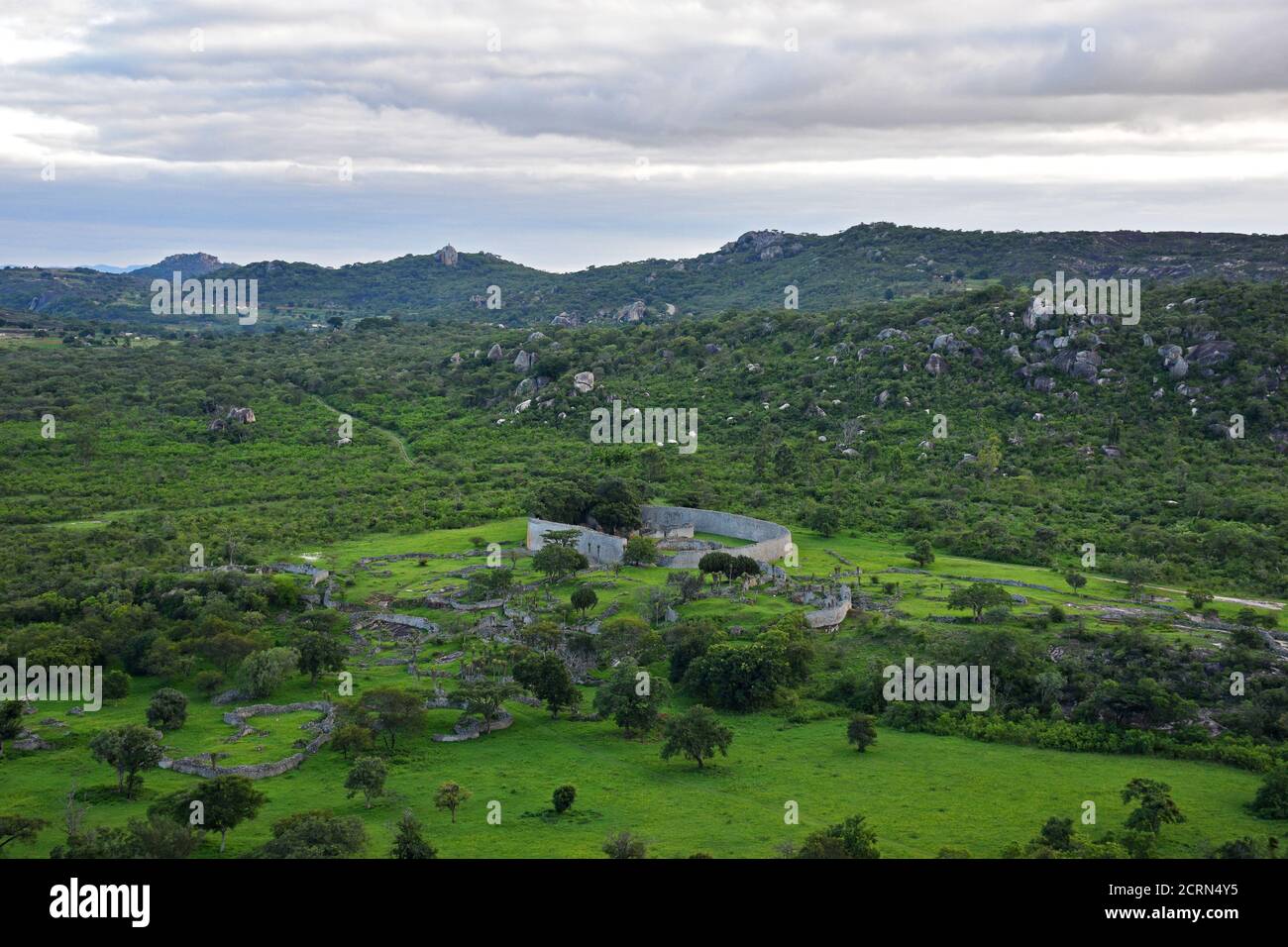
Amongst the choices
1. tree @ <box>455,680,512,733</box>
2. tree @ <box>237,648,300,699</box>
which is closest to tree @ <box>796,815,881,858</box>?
tree @ <box>455,680,512,733</box>

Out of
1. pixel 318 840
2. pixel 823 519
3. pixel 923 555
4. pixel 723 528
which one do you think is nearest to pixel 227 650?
pixel 318 840

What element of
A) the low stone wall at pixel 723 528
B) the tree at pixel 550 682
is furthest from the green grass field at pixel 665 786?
the low stone wall at pixel 723 528

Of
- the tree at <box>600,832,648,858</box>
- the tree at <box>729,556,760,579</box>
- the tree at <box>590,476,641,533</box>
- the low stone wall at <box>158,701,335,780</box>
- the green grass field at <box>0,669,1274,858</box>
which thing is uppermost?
the tree at <box>590,476,641,533</box>

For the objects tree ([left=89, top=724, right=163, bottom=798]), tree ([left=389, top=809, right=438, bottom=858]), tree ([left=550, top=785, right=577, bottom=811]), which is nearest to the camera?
tree ([left=389, top=809, right=438, bottom=858])

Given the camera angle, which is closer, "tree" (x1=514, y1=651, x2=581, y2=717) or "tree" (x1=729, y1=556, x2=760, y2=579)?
"tree" (x1=514, y1=651, x2=581, y2=717)

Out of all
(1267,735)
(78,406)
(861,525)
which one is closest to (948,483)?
(861,525)

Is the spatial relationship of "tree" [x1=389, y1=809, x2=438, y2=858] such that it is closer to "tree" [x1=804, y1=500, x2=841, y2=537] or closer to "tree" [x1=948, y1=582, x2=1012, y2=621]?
"tree" [x1=948, y1=582, x2=1012, y2=621]

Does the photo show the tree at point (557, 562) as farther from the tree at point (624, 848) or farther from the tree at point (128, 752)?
the tree at point (624, 848)

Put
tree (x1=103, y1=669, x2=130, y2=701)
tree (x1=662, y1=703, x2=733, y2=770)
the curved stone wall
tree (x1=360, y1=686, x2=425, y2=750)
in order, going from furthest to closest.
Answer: the curved stone wall < tree (x1=103, y1=669, x2=130, y2=701) < tree (x1=360, y1=686, x2=425, y2=750) < tree (x1=662, y1=703, x2=733, y2=770)
